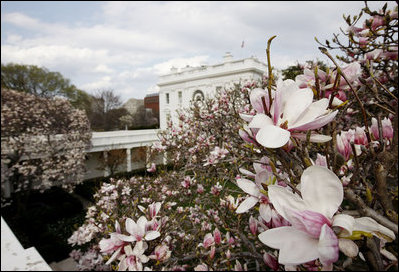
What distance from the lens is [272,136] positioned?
0.58 m

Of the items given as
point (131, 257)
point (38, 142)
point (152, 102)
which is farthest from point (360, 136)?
point (152, 102)

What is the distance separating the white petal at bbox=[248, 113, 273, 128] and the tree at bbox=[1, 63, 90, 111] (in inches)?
1097

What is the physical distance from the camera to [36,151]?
10.4 metres

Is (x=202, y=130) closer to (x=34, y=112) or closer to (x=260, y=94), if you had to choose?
(x=260, y=94)

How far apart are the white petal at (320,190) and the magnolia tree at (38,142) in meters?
11.8

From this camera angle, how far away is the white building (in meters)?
22.7

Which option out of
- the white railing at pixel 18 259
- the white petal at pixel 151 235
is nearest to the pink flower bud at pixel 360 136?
the white petal at pixel 151 235

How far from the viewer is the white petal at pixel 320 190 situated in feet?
1.73

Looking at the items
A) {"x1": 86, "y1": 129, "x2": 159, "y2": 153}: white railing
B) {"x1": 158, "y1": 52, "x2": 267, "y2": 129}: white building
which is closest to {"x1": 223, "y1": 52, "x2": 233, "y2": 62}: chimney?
{"x1": 158, "y1": 52, "x2": 267, "y2": 129}: white building

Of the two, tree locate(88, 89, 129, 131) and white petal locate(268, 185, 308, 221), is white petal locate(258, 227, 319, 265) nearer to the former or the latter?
white petal locate(268, 185, 308, 221)

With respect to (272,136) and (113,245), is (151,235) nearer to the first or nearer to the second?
(113,245)

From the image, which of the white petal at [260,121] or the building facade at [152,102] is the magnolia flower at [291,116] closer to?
the white petal at [260,121]

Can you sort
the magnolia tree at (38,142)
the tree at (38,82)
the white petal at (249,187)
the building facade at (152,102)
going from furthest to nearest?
the building facade at (152,102) < the tree at (38,82) < the magnolia tree at (38,142) < the white petal at (249,187)

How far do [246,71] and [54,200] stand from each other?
61.5 ft
